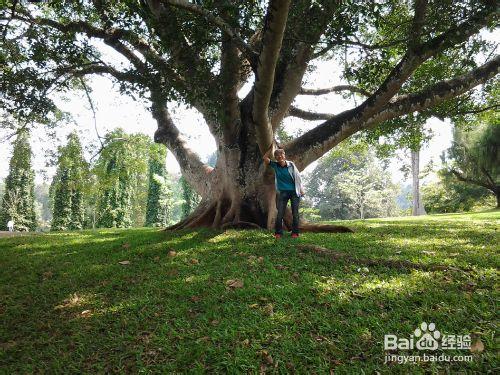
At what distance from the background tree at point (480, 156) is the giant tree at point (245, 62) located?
60.4 ft

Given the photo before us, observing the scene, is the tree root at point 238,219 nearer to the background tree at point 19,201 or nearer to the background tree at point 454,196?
the background tree at point 454,196

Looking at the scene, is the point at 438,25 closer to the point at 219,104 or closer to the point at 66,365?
the point at 219,104

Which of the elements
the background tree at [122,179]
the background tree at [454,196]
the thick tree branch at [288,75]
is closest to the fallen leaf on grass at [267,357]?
the thick tree branch at [288,75]

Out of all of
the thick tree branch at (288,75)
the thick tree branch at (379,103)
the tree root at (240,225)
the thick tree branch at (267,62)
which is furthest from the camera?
the tree root at (240,225)

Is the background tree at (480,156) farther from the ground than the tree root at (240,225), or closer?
farther from the ground

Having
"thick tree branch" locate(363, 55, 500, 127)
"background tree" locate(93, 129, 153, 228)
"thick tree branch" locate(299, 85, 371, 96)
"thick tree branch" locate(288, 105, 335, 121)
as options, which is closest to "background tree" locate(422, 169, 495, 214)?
"thick tree branch" locate(299, 85, 371, 96)

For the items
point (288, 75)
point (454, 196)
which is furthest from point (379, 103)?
point (454, 196)

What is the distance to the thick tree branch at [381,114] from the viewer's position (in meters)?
7.54

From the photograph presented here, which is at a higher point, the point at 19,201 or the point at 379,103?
the point at 379,103

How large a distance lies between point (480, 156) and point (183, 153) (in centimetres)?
Answer: 2496

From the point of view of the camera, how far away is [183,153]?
33.4 ft

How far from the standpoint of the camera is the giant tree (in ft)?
16.7

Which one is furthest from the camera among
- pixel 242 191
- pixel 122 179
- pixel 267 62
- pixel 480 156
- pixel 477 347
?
pixel 122 179

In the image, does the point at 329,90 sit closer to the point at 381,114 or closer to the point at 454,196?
the point at 381,114
